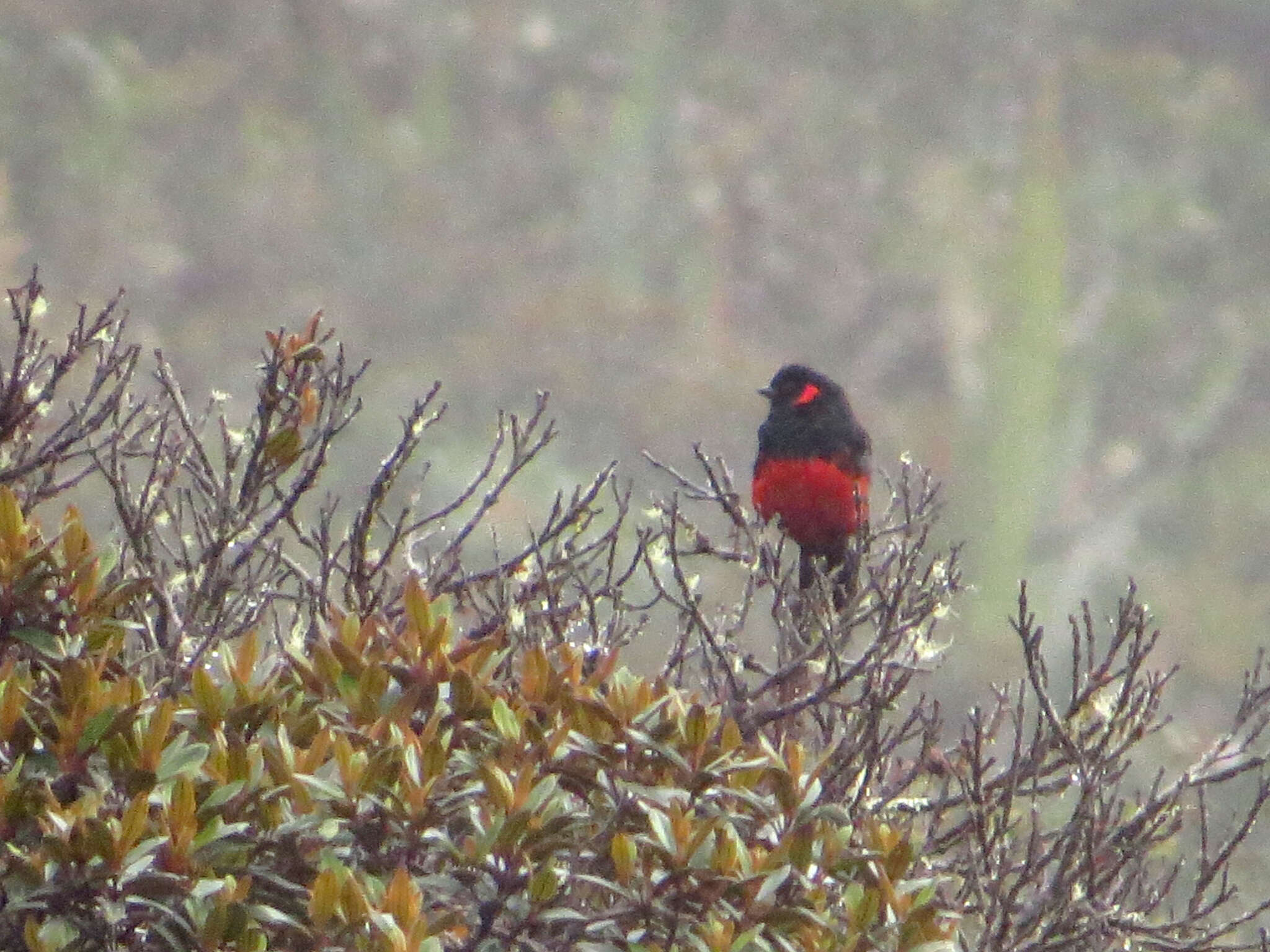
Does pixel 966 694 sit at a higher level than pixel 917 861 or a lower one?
higher

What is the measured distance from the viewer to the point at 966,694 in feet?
43.4

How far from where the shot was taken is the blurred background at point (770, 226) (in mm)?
15070

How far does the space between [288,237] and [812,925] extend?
46.2ft

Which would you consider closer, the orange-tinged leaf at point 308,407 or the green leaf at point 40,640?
the green leaf at point 40,640

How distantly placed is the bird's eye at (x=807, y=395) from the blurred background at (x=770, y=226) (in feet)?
28.6

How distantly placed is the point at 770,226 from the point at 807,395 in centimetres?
1168

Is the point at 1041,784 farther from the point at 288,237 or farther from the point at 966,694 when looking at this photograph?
the point at 288,237

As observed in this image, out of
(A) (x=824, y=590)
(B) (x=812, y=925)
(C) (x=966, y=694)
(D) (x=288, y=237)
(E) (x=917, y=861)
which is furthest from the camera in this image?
(D) (x=288, y=237)

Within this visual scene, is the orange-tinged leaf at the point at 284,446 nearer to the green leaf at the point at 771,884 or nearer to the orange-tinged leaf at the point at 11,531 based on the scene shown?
the orange-tinged leaf at the point at 11,531

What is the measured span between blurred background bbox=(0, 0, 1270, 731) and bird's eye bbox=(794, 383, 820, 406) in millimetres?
8728

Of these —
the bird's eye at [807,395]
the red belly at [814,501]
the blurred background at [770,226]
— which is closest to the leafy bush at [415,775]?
the red belly at [814,501]

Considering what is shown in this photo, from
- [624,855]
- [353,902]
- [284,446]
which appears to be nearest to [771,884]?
[624,855]

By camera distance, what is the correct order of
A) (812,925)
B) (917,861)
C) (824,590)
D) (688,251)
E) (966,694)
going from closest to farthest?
1. (812,925)
2. (917,861)
3. (824,590)
4. (966,694)
5. (688,251)

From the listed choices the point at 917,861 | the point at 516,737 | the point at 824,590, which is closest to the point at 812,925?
the point at 516,737
